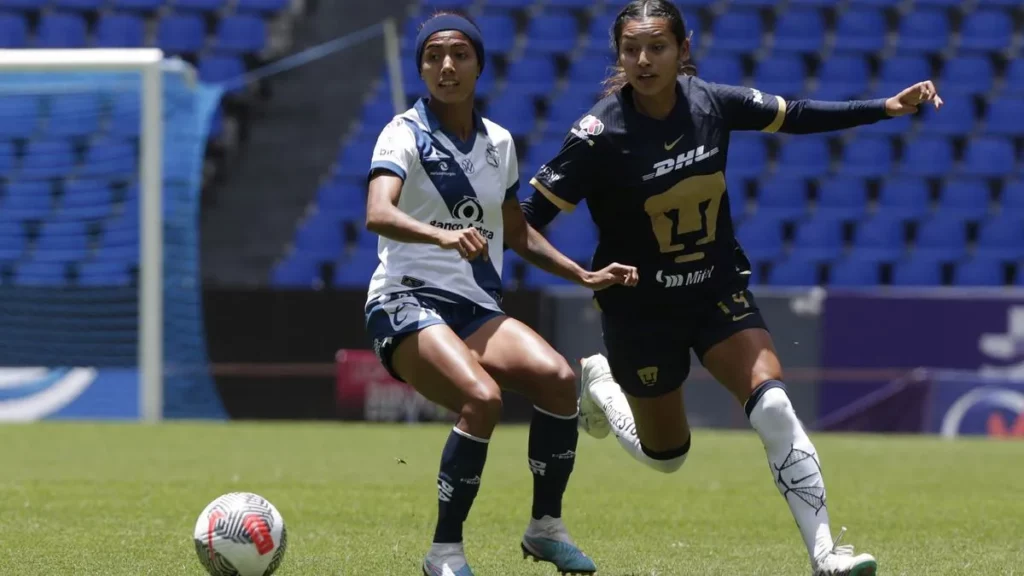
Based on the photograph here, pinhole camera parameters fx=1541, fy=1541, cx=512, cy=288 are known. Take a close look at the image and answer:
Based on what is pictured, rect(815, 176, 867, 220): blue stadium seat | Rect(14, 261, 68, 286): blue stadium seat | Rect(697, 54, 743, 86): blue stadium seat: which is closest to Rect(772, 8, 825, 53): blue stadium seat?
Rect(697, 54, 743, 86): blue stadium seat

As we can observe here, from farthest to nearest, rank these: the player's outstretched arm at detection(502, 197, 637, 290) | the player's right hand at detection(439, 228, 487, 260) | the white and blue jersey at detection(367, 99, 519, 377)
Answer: the player's outstretched arm at detection(502, 197, 637, 290), the white and blue jersey at detection(367, 99, 519, 377), the player's right hand at detection(439, 228, 487, 260)

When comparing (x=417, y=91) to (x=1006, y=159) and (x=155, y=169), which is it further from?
(x=1006, y=159)

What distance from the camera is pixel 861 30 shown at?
23.5 meters

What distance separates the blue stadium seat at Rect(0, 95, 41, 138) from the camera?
1786 cm

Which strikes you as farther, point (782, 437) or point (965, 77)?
point (965, 77)

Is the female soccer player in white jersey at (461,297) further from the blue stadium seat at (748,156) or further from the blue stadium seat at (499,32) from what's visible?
the blue stadium seat at (499,32)

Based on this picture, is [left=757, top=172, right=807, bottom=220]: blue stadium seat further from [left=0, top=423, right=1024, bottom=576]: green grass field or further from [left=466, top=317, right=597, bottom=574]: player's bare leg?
[left=466, top=317, right=597, bottom=574]: player's bare leg

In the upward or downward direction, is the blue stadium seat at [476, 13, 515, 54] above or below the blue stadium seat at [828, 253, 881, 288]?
above

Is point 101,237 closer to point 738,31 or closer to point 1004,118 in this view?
point 738,31

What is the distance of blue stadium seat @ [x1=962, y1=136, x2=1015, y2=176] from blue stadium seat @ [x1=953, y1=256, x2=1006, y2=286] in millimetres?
2016

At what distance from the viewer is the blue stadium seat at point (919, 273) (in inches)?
807

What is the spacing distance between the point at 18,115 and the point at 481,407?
13.5 m

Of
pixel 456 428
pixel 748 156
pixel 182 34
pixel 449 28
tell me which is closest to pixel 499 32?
pixel 748 156

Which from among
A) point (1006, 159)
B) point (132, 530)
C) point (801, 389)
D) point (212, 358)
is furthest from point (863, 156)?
point (132, 530)
